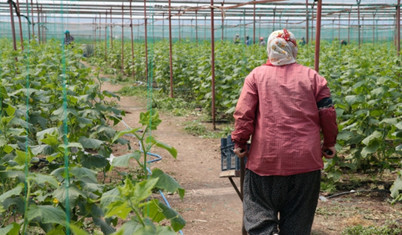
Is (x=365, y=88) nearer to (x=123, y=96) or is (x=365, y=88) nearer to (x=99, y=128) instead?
(x=99, y=128)

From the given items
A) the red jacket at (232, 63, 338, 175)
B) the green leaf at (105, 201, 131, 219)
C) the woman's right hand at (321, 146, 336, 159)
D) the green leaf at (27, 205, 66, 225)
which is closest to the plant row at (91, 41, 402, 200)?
the woman's right hand at (321, 146, 336, 159)

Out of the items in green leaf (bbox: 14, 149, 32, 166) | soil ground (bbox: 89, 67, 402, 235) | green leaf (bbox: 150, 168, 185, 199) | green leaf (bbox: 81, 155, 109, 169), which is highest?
green leaf (bbox: 14, 149, 32, 166)

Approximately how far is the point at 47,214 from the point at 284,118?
5.28ft

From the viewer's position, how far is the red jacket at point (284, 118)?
324 cm

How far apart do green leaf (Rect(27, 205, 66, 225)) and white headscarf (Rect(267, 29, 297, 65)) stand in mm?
1740

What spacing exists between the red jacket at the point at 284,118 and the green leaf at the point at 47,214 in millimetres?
1393

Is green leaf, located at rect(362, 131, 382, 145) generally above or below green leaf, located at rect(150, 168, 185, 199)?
below

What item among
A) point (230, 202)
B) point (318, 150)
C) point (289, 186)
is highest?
point (318, 150)

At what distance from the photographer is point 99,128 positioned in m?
5.04

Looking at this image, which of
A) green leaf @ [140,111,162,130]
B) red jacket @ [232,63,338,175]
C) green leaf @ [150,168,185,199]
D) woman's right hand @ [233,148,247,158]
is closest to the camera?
green leaf @ [150,168,185,199]

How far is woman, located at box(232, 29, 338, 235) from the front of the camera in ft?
10.7

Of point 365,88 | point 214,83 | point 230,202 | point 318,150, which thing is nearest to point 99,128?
point 230,202

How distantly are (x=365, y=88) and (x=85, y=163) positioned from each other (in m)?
3.59

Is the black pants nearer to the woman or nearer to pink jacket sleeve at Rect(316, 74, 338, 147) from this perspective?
the woman
